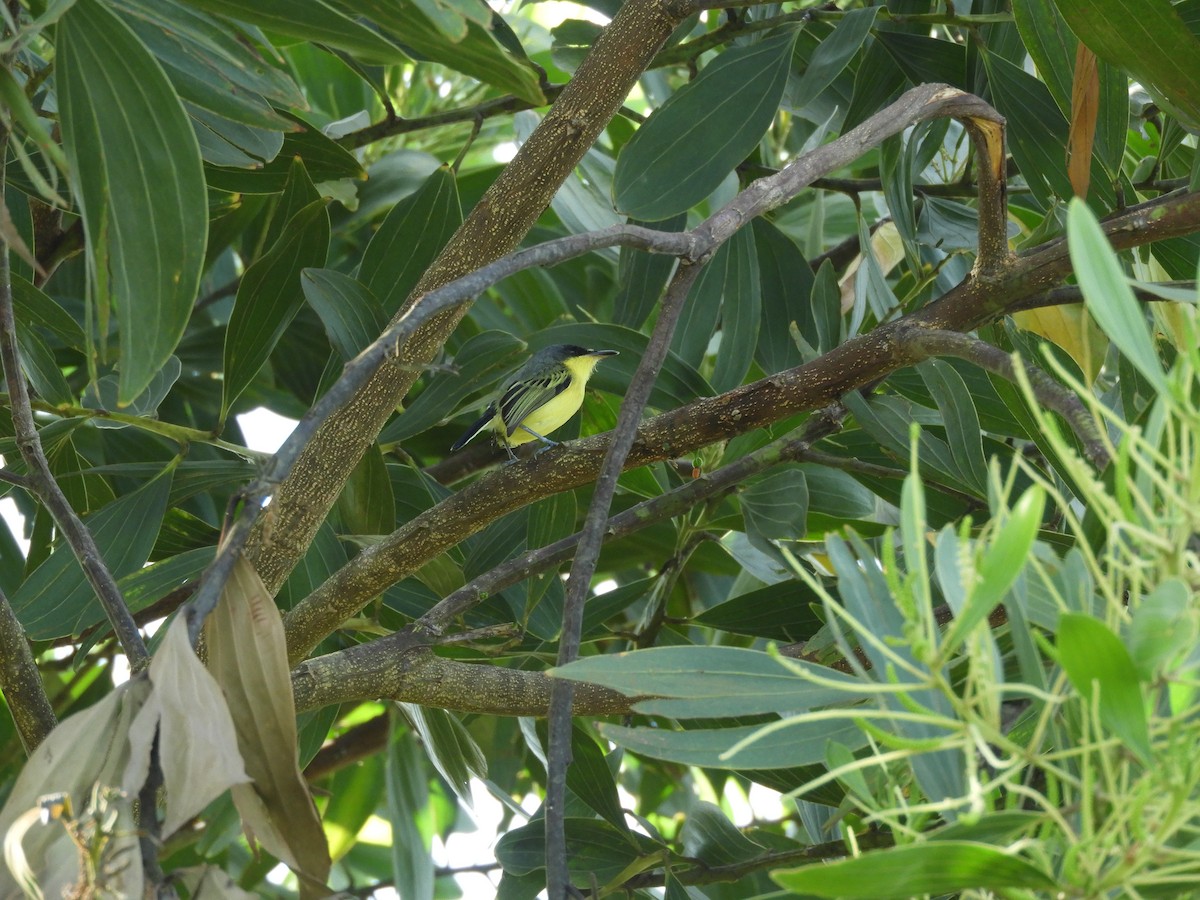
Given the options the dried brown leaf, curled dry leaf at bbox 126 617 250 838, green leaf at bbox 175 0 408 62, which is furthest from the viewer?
the dried brown leaf

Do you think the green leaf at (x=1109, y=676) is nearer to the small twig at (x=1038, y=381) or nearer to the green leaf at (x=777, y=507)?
the small twig at (x=1038, y=381)

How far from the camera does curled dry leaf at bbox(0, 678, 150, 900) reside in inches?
27.3

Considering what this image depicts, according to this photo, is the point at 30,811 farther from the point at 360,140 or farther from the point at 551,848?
the point at 360,140

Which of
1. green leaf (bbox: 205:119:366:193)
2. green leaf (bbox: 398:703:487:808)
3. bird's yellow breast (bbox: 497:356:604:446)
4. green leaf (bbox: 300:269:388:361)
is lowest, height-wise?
green leaf (bbox: 398:703:487:808)

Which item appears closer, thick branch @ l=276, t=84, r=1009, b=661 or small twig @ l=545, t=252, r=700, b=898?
small twig @ l=545, t=252, r=700, b=898

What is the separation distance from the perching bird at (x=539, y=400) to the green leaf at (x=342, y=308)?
1.05 metres

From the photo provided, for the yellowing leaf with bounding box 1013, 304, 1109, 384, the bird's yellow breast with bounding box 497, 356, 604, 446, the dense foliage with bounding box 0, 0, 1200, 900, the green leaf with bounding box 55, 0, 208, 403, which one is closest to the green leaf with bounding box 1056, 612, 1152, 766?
the dense foliage with bounding box 0, 0, 1200, 900

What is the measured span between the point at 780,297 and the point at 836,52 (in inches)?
19.7

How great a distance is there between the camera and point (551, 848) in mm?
813

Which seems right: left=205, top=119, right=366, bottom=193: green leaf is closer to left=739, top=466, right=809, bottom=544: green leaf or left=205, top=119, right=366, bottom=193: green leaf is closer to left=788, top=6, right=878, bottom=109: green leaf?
left=788, top=6, right=878, bottom=109: green leaf

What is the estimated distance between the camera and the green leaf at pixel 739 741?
2.71 feet

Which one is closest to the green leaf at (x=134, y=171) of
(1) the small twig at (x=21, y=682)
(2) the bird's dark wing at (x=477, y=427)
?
(1) the small twig at (x=21, y=682)

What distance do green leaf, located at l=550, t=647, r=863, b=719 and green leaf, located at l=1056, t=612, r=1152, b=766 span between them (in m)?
0.25

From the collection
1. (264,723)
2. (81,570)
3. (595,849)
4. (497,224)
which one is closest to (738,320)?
(497,224)
